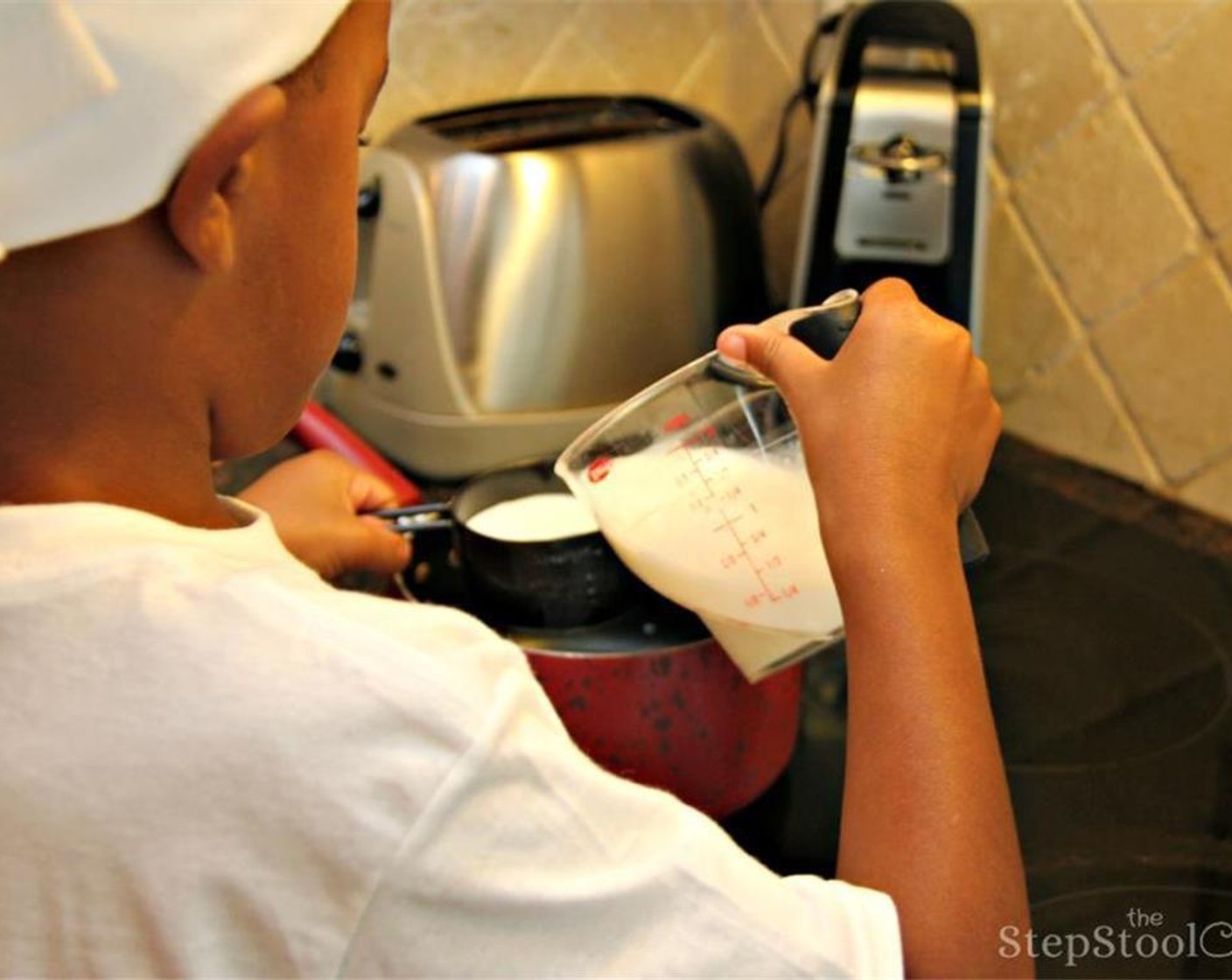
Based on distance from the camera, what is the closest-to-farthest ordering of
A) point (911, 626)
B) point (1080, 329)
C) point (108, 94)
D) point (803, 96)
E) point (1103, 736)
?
point (108, 94) < point (911, 626) < point (1103, 736) < point (1080, 329) < point (803, 96)

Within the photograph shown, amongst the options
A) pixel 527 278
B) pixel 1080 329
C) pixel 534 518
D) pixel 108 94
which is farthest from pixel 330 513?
pixel 1080 329

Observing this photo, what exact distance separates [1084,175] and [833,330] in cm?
46

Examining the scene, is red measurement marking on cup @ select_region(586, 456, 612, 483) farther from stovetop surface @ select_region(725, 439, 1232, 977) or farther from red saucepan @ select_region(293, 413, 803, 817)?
stovetop surface @ select_region(725, 439, 1232, 977)

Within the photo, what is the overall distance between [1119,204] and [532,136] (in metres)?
0.41

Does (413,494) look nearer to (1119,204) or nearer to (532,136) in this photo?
(532,136)

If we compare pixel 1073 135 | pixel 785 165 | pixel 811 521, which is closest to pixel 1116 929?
pixel 811 521

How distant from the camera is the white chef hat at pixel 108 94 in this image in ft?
1.06

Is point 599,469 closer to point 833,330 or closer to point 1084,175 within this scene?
point 833,330

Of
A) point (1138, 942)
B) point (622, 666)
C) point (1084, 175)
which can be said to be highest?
point (1084, 175)

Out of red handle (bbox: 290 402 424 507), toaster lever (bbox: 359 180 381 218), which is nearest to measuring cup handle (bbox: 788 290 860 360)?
red handle (bbox: 290 402 424 507)

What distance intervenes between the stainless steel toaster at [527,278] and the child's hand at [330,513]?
16 centimetres

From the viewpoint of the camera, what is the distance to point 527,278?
0.85 metres

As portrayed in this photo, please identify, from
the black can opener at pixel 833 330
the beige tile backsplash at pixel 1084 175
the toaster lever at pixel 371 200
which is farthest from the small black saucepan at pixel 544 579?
the beige tile backsplash at pixel 1084 175

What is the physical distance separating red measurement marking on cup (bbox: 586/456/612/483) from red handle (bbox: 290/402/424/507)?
23 centimetres
